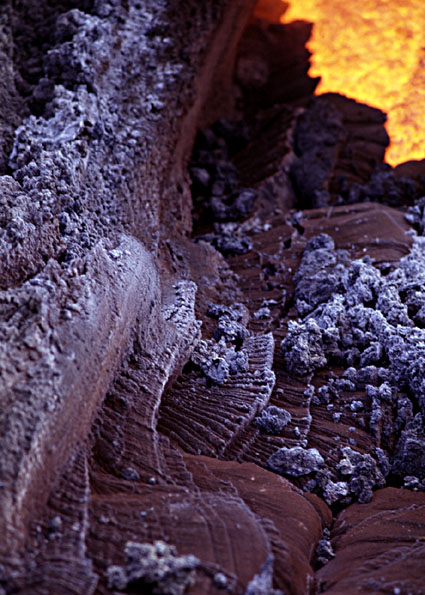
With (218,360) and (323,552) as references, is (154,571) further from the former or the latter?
(218,360)

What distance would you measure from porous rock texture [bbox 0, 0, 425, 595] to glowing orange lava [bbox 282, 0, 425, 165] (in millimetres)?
242

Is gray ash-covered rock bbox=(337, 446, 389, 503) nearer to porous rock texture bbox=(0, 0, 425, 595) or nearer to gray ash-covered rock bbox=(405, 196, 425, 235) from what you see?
porous rock texture bbox=(0, 0, 425, 595)

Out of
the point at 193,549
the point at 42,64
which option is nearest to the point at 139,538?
the point at 193,549

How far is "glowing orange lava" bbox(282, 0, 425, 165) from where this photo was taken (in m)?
5.25

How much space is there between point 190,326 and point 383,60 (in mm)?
3818

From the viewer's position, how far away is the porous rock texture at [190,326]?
2092mm

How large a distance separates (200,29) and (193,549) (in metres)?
4.11

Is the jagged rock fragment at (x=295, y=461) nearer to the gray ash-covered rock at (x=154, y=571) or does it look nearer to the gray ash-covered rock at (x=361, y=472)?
the gray ash-covered rock at (x=361, y=472)

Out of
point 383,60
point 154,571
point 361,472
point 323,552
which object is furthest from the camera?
point 383,60

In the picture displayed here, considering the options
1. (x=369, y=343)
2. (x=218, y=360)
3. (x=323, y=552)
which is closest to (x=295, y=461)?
(x=323, y=552)

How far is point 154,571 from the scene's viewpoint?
Result: 1.88 m

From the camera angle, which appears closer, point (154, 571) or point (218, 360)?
point (154, 571)

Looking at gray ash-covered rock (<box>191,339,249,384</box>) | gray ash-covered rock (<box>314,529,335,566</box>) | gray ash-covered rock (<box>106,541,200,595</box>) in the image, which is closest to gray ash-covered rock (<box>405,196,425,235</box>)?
gray ash-covered rock (<box>191,339,249,384</box>)

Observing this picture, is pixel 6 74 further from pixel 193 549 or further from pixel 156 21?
pixel 193 549
